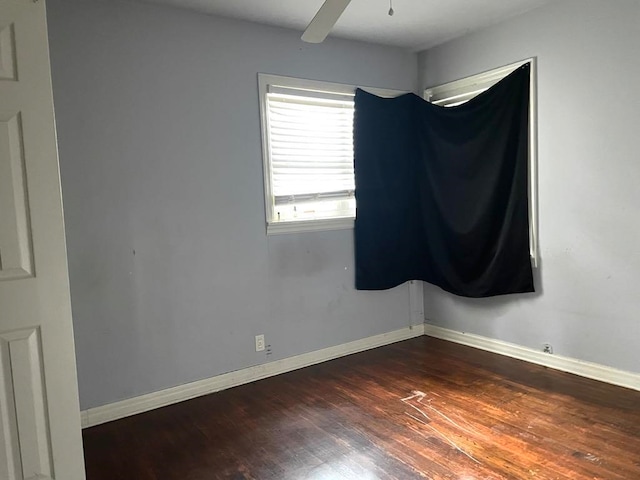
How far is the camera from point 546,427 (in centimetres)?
256

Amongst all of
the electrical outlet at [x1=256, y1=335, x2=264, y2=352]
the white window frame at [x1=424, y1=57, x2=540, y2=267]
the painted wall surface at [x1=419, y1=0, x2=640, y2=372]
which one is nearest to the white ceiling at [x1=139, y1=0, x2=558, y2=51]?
the painted wall surface at [x1=419, y1=0, x2=640, y2=372]

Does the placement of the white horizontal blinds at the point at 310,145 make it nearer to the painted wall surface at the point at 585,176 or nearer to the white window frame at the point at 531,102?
the white window frame at the point at 531,102

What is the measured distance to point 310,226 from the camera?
12.1 ft

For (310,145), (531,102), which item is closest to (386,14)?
(310,145)

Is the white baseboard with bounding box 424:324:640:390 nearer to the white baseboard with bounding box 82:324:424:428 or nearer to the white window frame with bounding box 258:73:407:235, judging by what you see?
the white baseboard with bounding box 82:324:424:428

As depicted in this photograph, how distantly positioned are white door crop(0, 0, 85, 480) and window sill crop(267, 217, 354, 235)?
1.74 m

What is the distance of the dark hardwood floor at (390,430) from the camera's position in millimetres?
2258

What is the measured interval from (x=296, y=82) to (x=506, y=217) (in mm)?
1859

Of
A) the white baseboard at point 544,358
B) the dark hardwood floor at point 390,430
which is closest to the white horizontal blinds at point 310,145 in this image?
the dark hardwood floor at point 390,430

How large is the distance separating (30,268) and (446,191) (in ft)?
10.0

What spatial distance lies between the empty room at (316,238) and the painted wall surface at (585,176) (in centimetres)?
2

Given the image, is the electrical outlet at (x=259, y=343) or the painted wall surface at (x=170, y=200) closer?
the painted wall surface at (x=170, y=200)

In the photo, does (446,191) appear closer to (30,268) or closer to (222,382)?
(222,382)

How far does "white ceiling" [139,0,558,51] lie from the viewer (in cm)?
306
